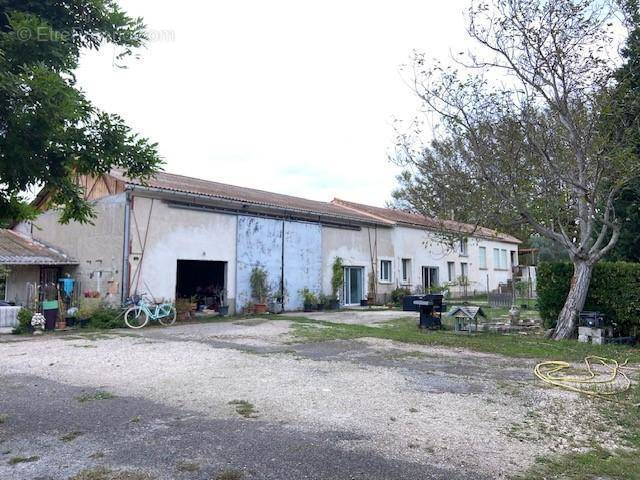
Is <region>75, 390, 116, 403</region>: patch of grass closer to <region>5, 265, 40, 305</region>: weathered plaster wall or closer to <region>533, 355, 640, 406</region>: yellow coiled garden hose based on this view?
<region>533, 355, 640, 406</region>: yellow coiled garden hose

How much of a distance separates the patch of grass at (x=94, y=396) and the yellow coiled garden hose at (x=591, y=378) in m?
6.26

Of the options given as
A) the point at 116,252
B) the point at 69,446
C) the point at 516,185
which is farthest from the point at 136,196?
the point at 69,446

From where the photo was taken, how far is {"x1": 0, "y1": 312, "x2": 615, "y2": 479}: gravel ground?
14.1 feet

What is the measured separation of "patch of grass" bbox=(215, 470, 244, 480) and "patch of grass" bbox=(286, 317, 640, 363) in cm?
761

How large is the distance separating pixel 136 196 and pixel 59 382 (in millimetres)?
9788

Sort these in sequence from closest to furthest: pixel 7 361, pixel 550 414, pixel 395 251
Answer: pixel 550 414 < pixel 7 361 < pixel 395 251

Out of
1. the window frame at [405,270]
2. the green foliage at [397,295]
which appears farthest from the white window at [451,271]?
the green foliage at [397,295]

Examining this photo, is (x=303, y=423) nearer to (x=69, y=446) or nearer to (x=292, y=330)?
(x=69, y=446)

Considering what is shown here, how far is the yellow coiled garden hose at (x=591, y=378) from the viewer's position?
699 centimetres

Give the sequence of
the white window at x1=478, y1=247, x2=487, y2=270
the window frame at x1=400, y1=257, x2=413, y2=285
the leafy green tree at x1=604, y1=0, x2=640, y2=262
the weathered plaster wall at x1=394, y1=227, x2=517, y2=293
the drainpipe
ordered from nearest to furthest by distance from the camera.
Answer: the leafy green tree at x1=604, y1=0, x2=640, y2=262, the drainpipe, the weathered plaster wall at x1=394, y1=227, x2=517, y2=293, the window frame at x1=400, y1=257, x2=413, y2=285, the white window at x1=478, y1=247, x2=487, y2=270

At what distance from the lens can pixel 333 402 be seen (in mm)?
6145

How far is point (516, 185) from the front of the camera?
12.3m

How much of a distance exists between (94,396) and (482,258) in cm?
A: 3173

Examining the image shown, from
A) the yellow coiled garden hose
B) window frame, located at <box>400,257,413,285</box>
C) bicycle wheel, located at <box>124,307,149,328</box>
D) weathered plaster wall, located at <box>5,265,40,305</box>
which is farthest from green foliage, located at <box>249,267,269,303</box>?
the yellow coiled garden hose
